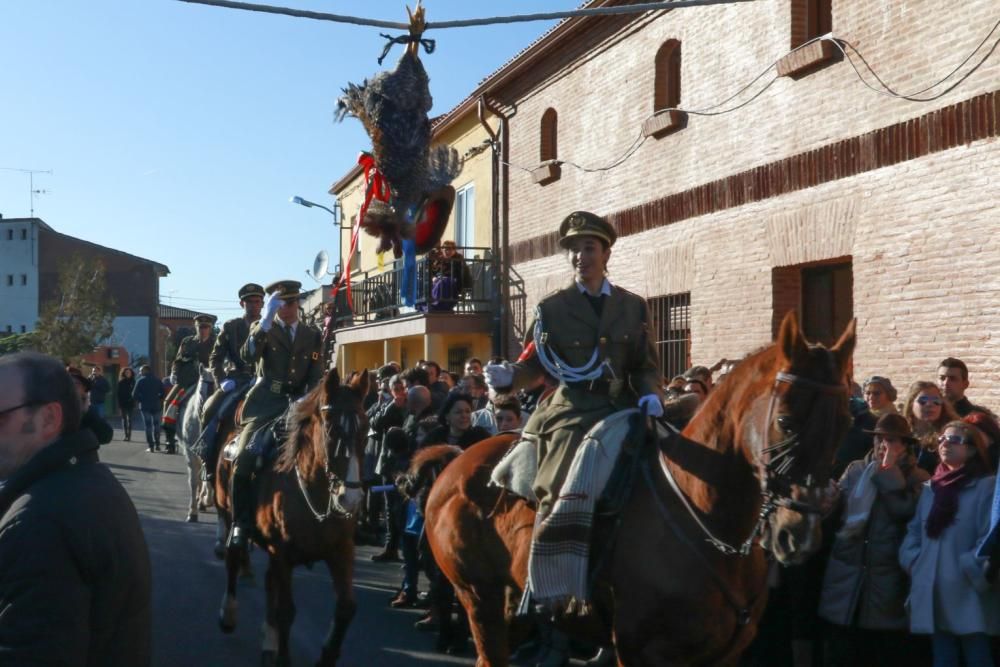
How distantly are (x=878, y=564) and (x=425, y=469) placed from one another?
283 cm

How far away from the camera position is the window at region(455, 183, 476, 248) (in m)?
23.8

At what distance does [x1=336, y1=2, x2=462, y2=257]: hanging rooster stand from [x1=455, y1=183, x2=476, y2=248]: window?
16760 millimetres

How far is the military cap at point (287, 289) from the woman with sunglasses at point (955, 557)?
16.4 feet

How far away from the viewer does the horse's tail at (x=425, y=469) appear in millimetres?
7438

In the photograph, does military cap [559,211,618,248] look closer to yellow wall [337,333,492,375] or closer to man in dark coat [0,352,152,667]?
man in dark coat [0,352,152,667]

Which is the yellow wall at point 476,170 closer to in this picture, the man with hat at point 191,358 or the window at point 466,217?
the window at point 466,217

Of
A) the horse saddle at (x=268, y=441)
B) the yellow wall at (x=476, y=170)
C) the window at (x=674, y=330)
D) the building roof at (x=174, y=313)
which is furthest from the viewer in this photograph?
the building roof at (x=174, y=313)

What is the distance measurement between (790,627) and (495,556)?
2.56 m

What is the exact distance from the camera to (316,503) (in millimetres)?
7918

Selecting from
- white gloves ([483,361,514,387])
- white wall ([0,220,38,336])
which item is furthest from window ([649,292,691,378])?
white wall ([0,220,38,336])

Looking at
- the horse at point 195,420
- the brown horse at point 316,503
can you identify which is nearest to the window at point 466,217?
the horse at point 195,420

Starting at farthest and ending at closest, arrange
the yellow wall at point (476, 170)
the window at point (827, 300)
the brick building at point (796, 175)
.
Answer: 1. the yellow wall at point (476, 170)
2. the window at point (827, 300)
3. the brick building at point (796, 175)

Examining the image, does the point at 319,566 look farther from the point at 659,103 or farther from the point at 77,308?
the point at 77,308

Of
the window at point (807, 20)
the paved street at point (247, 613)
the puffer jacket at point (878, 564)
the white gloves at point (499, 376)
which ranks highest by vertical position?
the window at point (807, 20)
